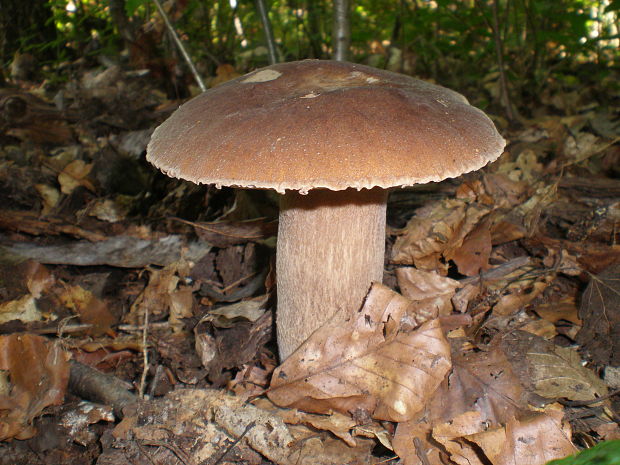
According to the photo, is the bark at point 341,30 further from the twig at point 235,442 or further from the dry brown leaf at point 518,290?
the twig at point 235,442

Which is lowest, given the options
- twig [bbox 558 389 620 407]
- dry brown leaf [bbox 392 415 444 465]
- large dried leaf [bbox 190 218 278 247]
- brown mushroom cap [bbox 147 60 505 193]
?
dry brown leaf [bbox 392 415 444 465]

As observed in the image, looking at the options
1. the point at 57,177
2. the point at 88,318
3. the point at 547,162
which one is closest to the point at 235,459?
the point at 88,318

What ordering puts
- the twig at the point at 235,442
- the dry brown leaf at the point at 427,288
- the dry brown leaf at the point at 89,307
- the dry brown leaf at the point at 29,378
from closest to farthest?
the twig at the point at 235,442
the dry brown leaf at the point at 29,378
the dry brown leaf at the point at 427,288
the dry brown leaf at the point at 89,307

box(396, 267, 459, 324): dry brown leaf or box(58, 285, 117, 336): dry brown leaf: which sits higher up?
box(396, 267, 459, 324): dry brown leaf

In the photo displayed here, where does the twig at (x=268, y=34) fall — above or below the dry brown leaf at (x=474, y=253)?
above

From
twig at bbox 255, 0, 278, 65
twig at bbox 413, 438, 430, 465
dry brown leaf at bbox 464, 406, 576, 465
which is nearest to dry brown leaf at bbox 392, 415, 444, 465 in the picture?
twig at bbox 413, 438, 430, 465

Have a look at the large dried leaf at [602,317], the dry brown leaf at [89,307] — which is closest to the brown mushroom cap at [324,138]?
the large dried leaf at [602,317]

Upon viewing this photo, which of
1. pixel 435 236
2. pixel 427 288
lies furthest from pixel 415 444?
pixel 435 236

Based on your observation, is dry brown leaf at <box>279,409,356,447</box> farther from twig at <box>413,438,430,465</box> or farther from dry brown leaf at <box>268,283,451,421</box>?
twig at <box>413,438,430,465</box>

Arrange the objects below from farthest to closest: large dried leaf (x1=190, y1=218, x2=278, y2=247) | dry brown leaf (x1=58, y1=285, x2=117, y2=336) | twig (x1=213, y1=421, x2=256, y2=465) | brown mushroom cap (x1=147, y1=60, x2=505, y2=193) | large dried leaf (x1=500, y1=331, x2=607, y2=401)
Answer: large dried leaf (x1=190, y1=218, x2=278, y2=247), dry brown leaf (x1=58, y1=285, x2=117, y2=336), large dried leaf (x1=500, y1=331, x2=607, y2=401), twig (x1=213, y1=421, x2=256, y2=465), brown mushroom cap (x1=147, y1=60, x2=505, y2=193)
